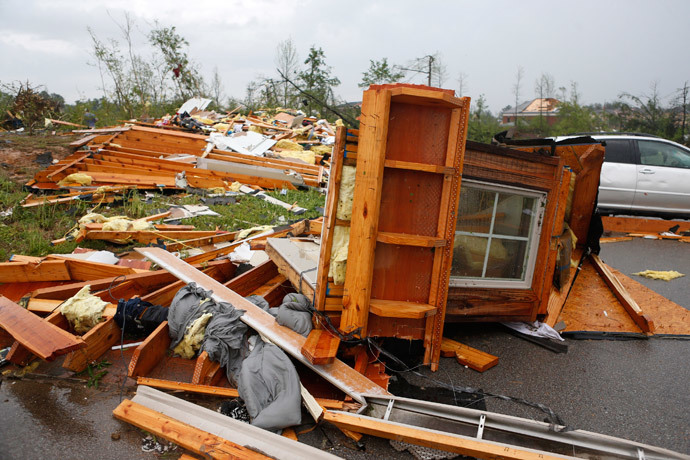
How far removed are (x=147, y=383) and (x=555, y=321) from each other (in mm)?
3738

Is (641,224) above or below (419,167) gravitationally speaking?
below

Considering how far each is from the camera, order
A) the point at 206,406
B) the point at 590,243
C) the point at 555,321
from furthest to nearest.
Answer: the point at 590,243 < the point at 555,321 < the point at 206,406

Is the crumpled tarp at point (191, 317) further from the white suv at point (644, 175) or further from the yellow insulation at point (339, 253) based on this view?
the white suv at point (644, 175)

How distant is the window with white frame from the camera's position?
365 cm

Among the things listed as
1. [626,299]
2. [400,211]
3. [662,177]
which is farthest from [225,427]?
[662,177]

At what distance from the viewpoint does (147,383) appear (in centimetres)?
271

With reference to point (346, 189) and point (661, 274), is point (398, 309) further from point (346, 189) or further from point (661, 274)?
point (661, 274)

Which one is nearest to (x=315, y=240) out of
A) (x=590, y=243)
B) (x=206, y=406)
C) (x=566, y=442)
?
(x=206, y=406)

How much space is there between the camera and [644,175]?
314 inches

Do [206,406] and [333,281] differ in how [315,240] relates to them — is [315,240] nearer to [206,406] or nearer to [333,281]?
[333,281]

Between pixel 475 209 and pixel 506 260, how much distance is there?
65cm

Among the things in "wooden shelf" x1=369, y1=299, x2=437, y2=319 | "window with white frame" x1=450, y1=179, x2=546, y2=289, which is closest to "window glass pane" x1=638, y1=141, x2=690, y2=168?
"window with white frame" x1=450, y1=179, x2=546, y2=289

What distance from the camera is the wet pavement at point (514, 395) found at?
2.33 m

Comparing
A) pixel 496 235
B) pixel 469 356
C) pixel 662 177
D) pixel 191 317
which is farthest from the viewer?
pixel 662 177
